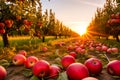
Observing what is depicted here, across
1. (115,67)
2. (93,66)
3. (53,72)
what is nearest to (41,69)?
(53,72)

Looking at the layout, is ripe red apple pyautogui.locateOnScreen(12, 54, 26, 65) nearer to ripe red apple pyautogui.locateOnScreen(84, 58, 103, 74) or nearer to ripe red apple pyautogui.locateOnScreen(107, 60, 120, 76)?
ripe red apple pyautogui.locateOnScreen(84, 58, 103, 74)

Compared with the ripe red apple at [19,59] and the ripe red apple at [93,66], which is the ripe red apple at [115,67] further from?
the ripe red apple at [19,59]

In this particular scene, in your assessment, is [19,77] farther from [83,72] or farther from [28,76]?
[83,72]

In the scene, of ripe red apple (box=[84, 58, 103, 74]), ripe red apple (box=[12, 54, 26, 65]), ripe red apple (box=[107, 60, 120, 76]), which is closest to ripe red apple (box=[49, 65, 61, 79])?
ripe red apple (box=[84, 58, 103, 74])

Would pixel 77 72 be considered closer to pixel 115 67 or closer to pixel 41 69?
pixel 41 69

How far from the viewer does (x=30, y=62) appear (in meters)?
4.18

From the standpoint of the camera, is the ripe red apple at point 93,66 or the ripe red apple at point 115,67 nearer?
the ripe red apple at point 115,67

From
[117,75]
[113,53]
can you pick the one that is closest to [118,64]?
[117,75]

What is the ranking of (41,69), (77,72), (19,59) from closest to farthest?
1. (77,72)
2. (41,69)
3. (19,59)

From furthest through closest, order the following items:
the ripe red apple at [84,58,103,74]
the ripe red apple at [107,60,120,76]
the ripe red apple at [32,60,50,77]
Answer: the ripe red apple at [84,58,103,74] < the ripe red apple at [107,60,120,76] < the ripe red apple at [32,60,50,77]

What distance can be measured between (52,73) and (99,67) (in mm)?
769

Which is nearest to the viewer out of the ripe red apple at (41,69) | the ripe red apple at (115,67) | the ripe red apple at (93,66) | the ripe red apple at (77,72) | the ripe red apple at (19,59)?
the ripe red apple at (77,72)

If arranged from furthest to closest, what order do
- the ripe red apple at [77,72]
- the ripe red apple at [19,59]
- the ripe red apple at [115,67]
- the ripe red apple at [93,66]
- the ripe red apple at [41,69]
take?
the ripe red apple at [19,59], the ripe red apple at [93,66], the ripe red apple at [115,67], the ripe red apple at [41,69], the ripe red apple at [77,72]

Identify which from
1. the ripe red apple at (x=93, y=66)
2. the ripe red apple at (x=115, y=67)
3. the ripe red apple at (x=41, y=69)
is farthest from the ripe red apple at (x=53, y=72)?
the ripe red apple at (x=115, y=67)
